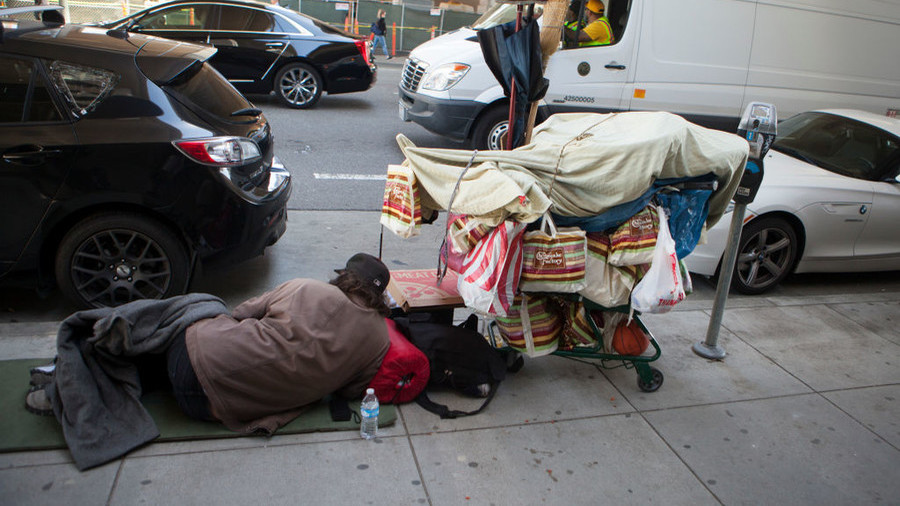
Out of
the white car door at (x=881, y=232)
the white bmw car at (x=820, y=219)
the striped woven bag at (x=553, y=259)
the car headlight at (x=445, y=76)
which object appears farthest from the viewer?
the car headlight at (x=445, y=76)

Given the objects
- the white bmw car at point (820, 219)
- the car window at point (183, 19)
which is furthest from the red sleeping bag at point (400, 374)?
the car window at point (183, 19)

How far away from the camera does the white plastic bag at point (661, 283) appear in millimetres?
3510

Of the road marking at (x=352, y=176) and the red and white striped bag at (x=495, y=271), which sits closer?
the red and white striped bag at (x=495, y=271)

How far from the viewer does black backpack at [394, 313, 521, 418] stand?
374cm

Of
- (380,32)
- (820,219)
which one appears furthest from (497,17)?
(380,32)

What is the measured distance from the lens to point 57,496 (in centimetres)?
285

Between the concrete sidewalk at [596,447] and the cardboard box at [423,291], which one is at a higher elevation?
the cardboard box at [423,291]

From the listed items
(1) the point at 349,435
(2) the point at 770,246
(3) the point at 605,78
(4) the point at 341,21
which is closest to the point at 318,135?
(3) the point at 605,78

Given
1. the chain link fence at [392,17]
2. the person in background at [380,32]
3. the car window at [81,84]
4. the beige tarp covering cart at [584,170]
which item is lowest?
the beige tarp covering cart at [584,170]

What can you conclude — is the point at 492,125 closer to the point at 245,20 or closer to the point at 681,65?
the point at 681,65

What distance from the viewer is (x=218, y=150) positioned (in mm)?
4250

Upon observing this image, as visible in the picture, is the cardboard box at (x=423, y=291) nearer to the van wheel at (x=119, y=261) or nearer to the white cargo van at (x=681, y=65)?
the van wheel at (x=119, y=261)

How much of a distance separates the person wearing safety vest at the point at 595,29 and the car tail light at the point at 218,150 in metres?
4.85

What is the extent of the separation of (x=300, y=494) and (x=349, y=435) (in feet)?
1.54
